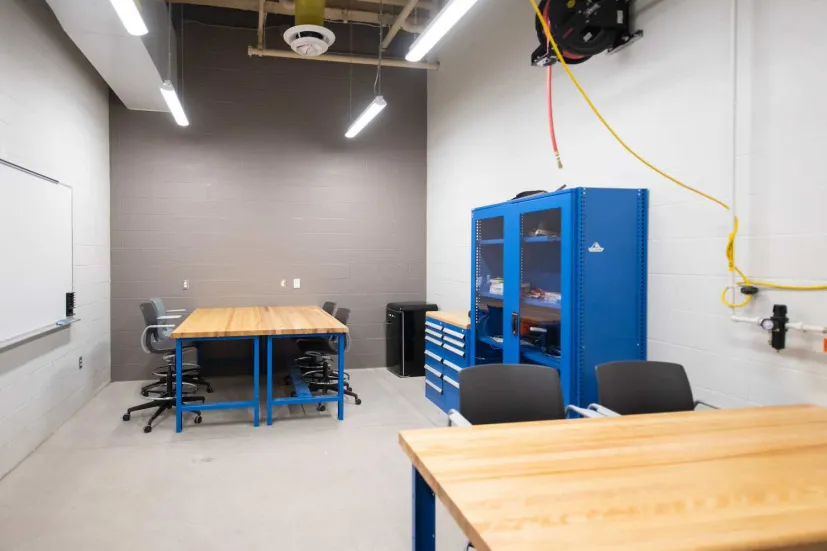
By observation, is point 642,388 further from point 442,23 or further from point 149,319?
point 149,319

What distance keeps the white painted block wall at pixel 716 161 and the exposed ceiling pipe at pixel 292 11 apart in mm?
1863

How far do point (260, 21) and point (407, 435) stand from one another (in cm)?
500

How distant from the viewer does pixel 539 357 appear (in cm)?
336

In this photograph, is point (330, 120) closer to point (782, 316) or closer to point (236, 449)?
point (236, 449)

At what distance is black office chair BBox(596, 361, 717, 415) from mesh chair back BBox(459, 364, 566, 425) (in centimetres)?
24

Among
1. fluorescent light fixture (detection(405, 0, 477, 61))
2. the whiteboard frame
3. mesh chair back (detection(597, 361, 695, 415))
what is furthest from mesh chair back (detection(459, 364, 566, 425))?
the whiteboard frame

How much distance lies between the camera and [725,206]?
253 cm

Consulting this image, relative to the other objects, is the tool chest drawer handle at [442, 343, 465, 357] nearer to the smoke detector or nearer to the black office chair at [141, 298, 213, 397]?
the black office chair at [141, 298, 213, 397]

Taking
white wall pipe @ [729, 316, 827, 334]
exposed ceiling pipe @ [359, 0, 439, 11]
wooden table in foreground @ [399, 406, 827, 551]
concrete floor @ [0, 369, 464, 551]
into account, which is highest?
exposed ceiling pipe @ [359, 0, 439, 11]

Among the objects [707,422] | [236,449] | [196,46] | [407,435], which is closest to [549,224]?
[707,422]

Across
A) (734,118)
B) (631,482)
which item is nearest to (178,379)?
(631,482)

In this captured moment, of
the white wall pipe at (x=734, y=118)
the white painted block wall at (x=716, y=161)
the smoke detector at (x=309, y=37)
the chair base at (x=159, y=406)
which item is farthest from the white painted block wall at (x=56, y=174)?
the white wall pipe at (x=734, y=118)

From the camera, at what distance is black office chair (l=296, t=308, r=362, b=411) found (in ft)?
16.2

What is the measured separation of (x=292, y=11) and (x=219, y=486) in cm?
439
